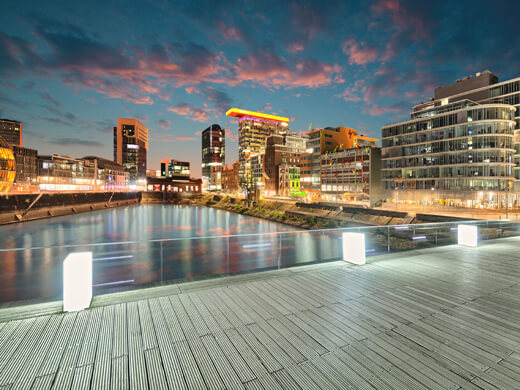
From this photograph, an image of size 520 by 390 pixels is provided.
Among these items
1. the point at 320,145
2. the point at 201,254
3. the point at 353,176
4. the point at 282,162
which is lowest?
the point at 201,254

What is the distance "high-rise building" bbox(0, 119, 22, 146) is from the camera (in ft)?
555

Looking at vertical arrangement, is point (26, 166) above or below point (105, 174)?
above

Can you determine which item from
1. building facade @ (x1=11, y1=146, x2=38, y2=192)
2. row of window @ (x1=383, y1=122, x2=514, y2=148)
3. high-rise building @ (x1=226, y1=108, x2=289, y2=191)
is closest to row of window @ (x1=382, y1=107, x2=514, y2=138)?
row of window @ (x1=383, y1=122, x2=514, y2=148)

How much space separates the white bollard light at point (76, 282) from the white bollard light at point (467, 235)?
14.6 meters

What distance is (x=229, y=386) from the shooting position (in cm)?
326

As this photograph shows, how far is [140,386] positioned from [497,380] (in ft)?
14.9

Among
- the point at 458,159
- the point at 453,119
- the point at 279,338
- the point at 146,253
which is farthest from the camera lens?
the point at 453,119

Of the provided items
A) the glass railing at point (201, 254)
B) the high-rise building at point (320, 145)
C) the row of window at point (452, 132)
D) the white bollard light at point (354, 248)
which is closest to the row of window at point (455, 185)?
the row of window at point (452, 132)

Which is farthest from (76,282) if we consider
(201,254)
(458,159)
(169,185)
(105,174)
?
(169,185)

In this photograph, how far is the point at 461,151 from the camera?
52312mm

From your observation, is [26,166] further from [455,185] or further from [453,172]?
[455,185]

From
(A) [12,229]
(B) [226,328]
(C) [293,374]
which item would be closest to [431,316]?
(C) [293,374]

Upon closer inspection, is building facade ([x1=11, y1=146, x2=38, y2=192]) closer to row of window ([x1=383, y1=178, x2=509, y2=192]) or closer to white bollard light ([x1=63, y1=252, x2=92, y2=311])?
white bollard light ([x1=63, y1=252, x2=92, y2=311])

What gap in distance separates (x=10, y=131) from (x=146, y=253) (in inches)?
9017
